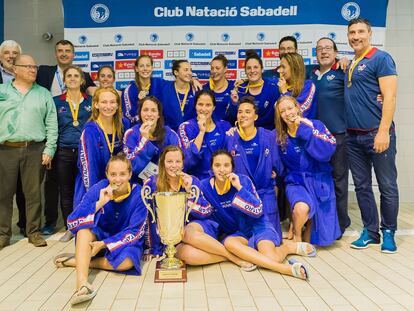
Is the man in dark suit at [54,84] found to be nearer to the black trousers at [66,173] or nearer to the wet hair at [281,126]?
the black trousers at [66,173]

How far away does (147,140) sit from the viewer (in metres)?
3.92

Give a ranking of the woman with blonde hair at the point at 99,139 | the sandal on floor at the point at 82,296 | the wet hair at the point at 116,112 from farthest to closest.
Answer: the wet hair at the point at 116,112
the woman with blonde hair at the point at 99,139
the sandal on floor at the point at 82,296

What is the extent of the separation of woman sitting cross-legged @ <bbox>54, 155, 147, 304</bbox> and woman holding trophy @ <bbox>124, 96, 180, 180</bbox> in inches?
17.0

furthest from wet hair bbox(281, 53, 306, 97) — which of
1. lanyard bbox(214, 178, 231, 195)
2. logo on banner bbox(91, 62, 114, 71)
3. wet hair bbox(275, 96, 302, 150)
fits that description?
logo on banner bbox(91, 62, 114, 71)

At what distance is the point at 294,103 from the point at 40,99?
8.26ft

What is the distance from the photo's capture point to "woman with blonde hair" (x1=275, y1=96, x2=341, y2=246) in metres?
3.96

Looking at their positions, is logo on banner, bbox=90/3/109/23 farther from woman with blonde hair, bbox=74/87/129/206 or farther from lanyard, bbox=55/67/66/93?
woman with blonde hair, bbox=74/87/129/206

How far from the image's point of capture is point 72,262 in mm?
3500

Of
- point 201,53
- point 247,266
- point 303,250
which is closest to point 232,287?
point 247,266

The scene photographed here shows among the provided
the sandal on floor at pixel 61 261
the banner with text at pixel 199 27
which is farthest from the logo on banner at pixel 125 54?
the sandal on floor at pixel 61 261

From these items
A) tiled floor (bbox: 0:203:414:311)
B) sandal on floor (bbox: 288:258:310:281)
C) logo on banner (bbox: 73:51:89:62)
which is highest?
logo on banner (bbox: 73:51:89:62)

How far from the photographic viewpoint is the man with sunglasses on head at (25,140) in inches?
164

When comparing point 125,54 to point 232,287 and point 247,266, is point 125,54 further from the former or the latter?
point 232,287

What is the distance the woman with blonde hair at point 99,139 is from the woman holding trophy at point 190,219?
0.54 meters
